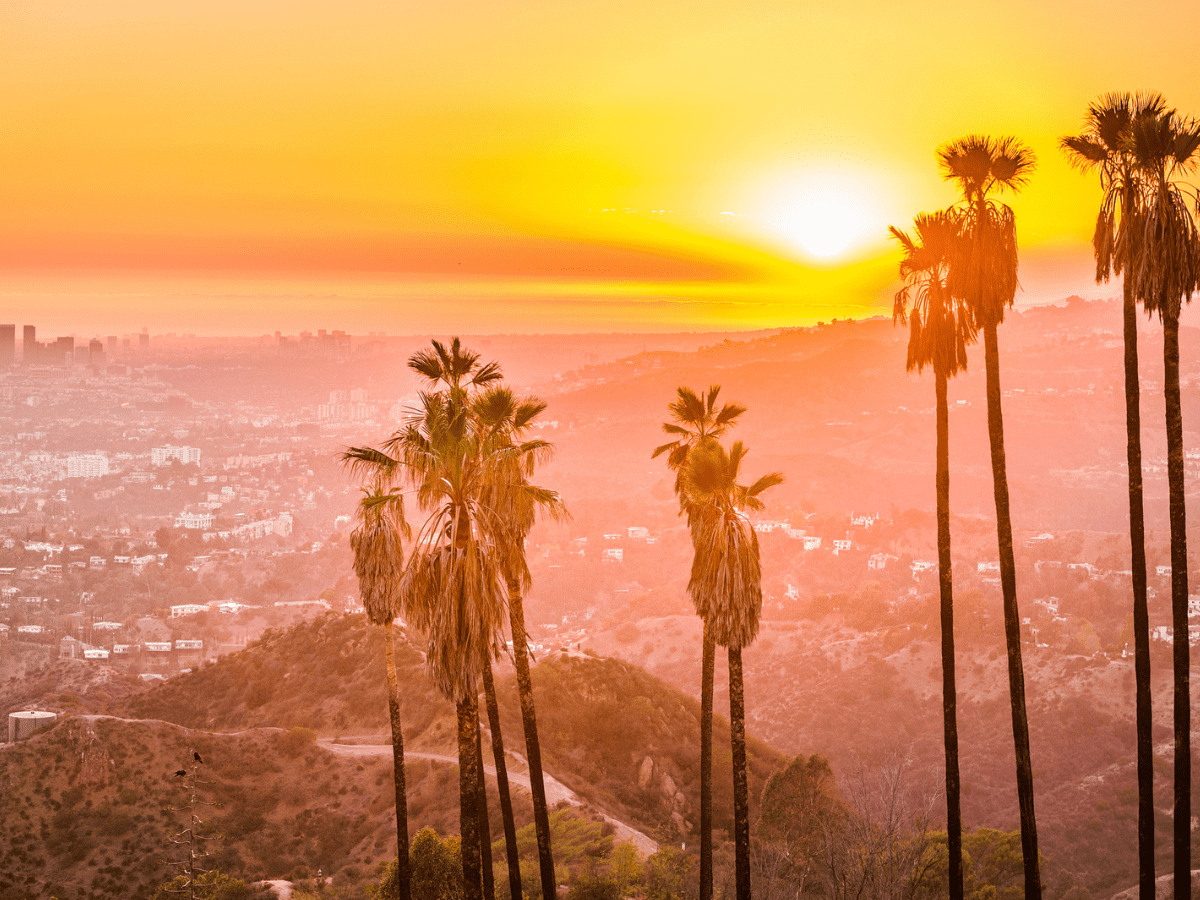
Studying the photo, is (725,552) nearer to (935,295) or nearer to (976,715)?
(935,295)

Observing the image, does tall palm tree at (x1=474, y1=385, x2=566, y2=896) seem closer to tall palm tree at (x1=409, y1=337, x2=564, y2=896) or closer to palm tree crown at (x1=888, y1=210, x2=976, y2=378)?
tall palm tree at (x1=409, y1=337, x2=564, y2=896)

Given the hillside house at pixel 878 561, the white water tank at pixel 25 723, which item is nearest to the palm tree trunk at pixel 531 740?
the white water tank at pixel 25 723

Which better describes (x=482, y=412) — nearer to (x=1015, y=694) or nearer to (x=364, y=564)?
(x=364, y=564)

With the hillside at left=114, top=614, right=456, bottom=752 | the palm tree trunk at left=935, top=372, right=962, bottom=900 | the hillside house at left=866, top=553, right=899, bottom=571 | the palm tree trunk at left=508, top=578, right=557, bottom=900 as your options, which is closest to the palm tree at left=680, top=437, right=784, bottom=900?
the palm tree trunk at left=935, top=372, right=962, bottom=900

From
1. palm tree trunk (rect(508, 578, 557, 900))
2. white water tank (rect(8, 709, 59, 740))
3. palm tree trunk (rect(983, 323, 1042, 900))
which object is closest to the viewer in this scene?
palm tree trunk (rect(983, 323, 1042, 900))

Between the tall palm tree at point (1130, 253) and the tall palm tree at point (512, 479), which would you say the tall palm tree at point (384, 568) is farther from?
the tall palm tree at point (1130, 253)
